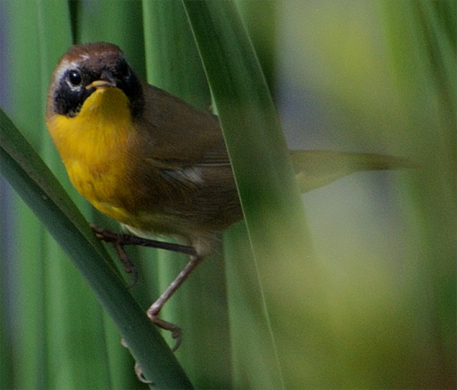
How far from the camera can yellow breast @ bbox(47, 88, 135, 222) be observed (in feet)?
2.00

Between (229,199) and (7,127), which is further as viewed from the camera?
(229,199)

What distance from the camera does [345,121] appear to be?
489 millimetres

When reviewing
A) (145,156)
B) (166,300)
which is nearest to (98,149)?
(145,156)

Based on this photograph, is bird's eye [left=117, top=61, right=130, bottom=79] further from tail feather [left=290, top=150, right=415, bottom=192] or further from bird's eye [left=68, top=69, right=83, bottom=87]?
tail feather [left=290, top=150, right=415, bottom=192]

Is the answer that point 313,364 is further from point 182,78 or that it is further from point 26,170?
point 182,78

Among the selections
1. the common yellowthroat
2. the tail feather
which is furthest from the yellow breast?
the tail feather

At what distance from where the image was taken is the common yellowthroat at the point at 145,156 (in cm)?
56

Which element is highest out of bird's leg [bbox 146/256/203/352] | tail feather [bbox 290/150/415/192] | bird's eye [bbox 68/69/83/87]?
bird's eye [bbox 68/69/83/87]

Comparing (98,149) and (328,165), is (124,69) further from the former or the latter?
(328,165)

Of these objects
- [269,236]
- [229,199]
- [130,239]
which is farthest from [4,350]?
[269,236]

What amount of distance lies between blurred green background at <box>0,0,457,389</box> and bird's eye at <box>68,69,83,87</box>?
1.2 inches

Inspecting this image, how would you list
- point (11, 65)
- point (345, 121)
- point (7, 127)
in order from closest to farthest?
point (7, 127)
point (345, 121)
point (11, 65)

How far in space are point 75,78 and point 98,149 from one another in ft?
0.26

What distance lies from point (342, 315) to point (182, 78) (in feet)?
1.04
